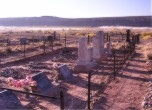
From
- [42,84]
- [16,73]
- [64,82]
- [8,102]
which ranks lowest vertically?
[64,82]

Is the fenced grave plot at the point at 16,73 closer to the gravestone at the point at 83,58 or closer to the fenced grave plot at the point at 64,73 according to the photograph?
the fenced grave plot at the point at 64,73

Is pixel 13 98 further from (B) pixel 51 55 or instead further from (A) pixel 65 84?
(B) pixel 51 55

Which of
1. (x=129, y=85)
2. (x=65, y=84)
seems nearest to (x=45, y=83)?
(x=65, y=84)

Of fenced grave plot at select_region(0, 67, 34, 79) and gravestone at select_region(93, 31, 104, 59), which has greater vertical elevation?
gravestone at select_region(93, 31, 104, 59)

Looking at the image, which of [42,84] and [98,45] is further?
[98,45]

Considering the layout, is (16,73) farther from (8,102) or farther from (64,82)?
(8,102)

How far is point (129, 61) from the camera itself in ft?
67.2

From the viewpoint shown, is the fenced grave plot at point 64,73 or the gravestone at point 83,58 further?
the gravestone at point 83,58

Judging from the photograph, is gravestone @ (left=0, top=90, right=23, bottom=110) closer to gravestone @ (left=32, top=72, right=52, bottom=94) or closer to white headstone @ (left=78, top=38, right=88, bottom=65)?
gravestone @ (left=32, top=72, right=52, bottom=94)

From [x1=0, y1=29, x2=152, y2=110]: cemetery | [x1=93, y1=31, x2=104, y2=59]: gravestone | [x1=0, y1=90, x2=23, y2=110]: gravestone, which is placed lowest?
[x1=0, y1=29, x2=152, y2=110]: cemetery

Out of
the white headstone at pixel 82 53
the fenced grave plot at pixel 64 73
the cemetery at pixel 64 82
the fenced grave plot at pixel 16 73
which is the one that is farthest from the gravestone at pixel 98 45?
the fenced grave plot at pixel 64 73

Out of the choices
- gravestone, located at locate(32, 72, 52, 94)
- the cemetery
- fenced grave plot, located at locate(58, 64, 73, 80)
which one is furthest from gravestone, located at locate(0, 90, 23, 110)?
fenced grave plot, located at locate(58, 64, 73, 80)

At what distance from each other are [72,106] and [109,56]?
523 inches

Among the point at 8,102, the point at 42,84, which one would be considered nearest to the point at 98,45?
the point at 42,84
